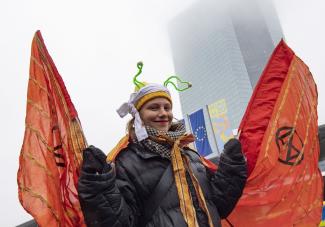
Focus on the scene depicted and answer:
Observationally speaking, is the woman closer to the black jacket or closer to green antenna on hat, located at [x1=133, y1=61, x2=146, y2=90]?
the black jacket

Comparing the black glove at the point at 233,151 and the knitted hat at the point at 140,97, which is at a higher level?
the knitted hat at the point at 140,97

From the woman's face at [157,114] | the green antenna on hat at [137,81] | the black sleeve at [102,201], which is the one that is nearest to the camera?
the black sleeve at [102,201]

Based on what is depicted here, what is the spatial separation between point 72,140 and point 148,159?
0.44 metres

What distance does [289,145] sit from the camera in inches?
96.6

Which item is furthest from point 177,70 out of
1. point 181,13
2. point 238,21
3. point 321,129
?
point 321,129

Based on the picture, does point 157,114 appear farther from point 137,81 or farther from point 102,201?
point 102,201

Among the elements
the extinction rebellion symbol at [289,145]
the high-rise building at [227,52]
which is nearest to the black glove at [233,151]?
the extinction rebellion symbol at [289,145]

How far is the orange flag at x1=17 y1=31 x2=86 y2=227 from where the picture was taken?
1.69 meters

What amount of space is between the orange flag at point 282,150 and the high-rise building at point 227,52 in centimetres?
7198

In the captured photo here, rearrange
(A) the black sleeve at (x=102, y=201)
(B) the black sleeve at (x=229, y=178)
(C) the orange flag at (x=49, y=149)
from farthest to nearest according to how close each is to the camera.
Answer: (B) the black sleeve at (x=229, y=178) < (C) the orange flag at (x=49, y=149) < (A) the black sleeve at (x=102, y=201)

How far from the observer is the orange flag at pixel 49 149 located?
169 centimetres

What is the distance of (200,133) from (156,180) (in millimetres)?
8509

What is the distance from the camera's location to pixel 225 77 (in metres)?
80.2

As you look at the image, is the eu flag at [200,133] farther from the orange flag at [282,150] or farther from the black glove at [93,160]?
the black glove at [93,160]
